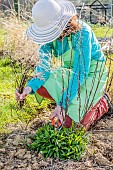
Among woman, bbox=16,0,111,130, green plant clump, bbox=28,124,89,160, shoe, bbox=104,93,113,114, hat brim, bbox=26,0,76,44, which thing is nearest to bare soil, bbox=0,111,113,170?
green plant clump, bbox=28,124,89,160

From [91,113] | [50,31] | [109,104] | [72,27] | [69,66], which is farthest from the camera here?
[109,104]

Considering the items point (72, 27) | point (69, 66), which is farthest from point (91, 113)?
point (72, 27)

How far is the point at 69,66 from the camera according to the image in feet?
9.20

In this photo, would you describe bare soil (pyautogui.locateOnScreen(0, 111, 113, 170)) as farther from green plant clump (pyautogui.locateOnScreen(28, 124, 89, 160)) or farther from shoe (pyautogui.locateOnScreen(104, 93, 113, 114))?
shoe (pyautogui.locateOnScreen(104, 93, 113, 114))

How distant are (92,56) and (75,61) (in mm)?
288

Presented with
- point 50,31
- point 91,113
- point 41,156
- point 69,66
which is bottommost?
point 41,156

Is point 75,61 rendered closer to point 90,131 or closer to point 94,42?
point 94,42

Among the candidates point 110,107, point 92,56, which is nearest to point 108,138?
Answer: point 110,107

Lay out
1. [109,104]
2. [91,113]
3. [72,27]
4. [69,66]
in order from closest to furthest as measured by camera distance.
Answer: [72,27] → [69,66] → [91,113] → [109,104]

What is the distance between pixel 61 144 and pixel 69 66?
2.00 feet

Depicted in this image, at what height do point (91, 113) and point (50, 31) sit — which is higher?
point (50, 31)

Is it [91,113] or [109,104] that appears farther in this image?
[109,104]

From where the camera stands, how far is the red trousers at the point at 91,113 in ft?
9.46

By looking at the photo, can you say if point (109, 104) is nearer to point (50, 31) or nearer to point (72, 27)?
point (72, 27)
